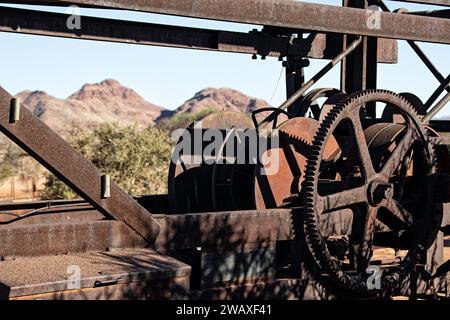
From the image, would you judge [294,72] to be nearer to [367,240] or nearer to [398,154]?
[398,154]

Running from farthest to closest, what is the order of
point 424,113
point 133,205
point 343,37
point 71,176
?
point 343,37 < point 424,113 < point 133,205 < point 71,176

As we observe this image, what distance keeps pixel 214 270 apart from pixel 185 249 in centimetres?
29

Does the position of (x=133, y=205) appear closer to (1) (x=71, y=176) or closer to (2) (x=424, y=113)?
(1) (x=71, y=176)

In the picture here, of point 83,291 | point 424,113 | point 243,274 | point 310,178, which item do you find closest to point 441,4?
point 424,113

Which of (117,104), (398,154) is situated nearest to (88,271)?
(398,154)

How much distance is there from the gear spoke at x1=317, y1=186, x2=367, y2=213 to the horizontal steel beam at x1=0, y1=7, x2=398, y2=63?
2629 millimetres

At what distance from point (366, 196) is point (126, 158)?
48.4 ft

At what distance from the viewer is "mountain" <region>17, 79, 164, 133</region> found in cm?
9038

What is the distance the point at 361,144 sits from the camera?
6445 mm

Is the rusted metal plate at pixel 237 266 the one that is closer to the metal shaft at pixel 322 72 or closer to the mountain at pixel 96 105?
the metal shaft at pixel 322 72

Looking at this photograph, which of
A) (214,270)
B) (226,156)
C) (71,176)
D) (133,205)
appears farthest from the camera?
(226,156)

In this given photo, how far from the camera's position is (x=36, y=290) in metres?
4.23

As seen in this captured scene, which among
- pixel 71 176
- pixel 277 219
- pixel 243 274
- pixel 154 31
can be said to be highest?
pixel 154 31
